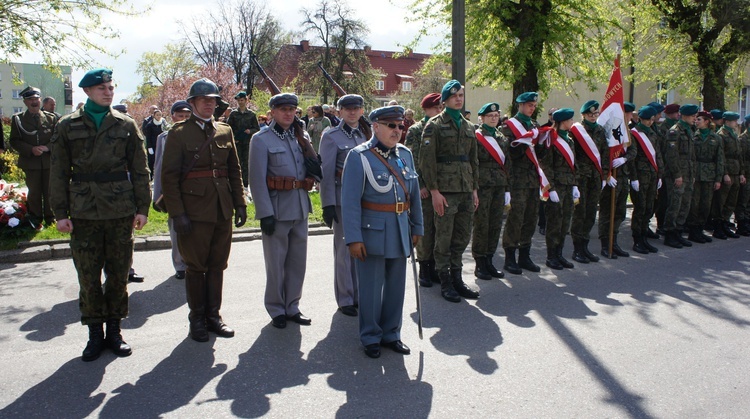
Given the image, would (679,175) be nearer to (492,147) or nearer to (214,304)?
(492,147)

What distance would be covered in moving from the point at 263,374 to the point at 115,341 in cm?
130

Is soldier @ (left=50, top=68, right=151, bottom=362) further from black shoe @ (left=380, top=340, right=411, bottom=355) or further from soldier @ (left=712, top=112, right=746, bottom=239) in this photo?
soldier @ (left=712, top=112, right=746, bottom=239)

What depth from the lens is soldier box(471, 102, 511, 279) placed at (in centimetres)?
714

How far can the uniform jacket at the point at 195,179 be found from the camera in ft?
15.7

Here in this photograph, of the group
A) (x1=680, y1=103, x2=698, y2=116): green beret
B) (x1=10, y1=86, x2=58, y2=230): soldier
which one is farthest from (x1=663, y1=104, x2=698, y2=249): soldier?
(x1=10, y1=86, x2=58, y2=230): soldier

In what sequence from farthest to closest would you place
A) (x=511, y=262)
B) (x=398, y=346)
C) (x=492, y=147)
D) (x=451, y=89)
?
(x=511, y=262) → (x=492, y=147) → (x=451, y=89) → (x=398, y=346)

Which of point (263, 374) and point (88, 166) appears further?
point (88, 166)

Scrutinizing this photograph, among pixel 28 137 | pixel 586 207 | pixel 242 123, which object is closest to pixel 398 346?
pixel 586 207

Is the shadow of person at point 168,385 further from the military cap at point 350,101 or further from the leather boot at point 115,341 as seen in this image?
the military cap at point 350,101

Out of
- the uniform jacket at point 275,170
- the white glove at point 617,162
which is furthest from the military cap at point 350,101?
the white glove at point 617,162

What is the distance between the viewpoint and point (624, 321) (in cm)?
557

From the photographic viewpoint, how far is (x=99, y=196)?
4492 millimetres

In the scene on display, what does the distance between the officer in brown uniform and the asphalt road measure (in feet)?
1.23

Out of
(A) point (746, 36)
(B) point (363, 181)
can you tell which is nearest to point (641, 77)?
(A) point (746, 36)
